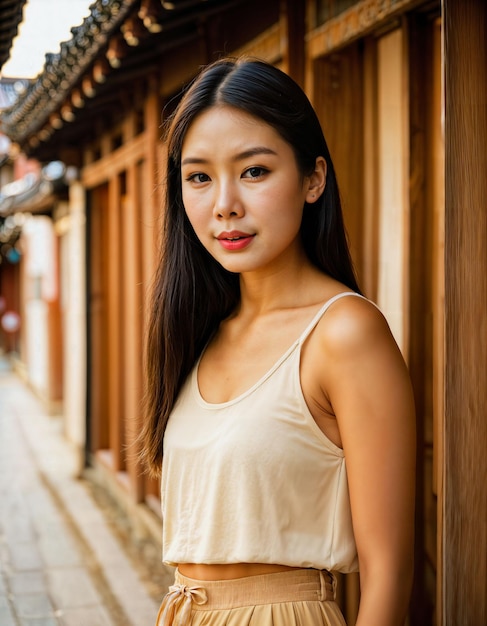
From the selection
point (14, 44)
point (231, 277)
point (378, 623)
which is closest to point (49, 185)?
point (14, 44)

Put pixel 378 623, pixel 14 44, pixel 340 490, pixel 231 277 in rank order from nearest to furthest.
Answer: pixel 378 623 < pixel 340 490 < pixel 231 277 < pixel 14 44

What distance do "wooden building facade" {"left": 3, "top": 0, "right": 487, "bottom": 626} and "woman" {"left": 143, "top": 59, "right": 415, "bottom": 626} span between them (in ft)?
1.10

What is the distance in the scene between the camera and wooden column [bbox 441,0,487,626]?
2.02m

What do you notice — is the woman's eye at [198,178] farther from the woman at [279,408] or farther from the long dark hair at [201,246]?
the long dark hair at [201,246]

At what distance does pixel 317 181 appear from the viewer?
2.02 metres

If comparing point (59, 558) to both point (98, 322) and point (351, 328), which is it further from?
point (351, 328)

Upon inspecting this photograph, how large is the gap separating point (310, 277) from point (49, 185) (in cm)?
983

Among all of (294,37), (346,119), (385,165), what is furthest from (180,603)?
(294,37)

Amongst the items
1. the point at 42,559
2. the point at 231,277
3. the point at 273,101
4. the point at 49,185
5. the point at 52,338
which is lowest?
the point at 42,559

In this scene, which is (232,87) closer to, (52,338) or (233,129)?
(233,129)

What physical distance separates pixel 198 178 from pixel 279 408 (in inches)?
22.5

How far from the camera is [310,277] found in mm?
2031

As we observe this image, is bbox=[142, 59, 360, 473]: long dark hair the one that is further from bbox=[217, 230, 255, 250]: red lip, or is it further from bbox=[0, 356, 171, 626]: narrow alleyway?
bbox=[0, 356, 171, 626]: narrow alleyway

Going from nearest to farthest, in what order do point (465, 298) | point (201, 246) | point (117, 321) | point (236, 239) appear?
point (236, 239), point (465, 298), point (201, 246), point (117, 321)
